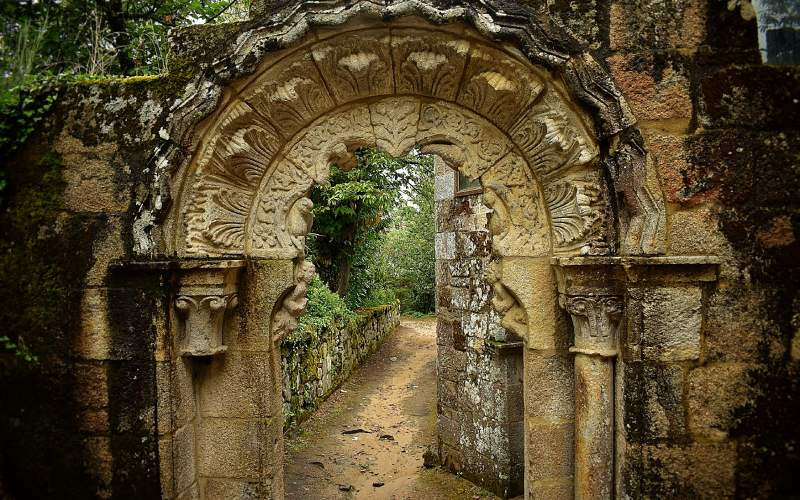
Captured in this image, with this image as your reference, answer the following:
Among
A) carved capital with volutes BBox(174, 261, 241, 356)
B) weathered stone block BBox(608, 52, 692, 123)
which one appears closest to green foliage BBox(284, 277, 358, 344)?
carved capital with volutes BBox(174, 261, 241, 356)

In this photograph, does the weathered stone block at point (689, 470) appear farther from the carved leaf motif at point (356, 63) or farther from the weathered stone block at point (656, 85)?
the carved leaf motif at point (356, 63)

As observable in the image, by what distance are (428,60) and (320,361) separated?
19.7ft

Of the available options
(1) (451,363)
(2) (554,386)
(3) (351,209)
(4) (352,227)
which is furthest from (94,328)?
(4) (352,227)

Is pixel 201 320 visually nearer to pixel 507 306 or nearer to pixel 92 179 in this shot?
pixel 92 179

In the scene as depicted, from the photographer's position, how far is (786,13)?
8.39 feet

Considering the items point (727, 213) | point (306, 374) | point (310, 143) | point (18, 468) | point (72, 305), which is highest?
point (310, 143)

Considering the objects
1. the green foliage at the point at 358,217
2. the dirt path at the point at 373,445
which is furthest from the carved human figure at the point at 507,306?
the green foliage at the point at 358,217

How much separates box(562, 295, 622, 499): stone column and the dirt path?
3027 mm

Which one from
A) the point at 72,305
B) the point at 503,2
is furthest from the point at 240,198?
the point at 503,2

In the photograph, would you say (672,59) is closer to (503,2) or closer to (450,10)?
(503,2)

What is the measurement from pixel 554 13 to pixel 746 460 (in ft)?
7.69

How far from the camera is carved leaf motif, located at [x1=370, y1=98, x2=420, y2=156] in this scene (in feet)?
9.10

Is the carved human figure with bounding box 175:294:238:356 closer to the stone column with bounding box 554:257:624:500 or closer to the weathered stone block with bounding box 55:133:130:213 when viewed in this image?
the weathered stone block with bounding box 55:133:130:213

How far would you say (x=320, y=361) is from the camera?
7715 mm
